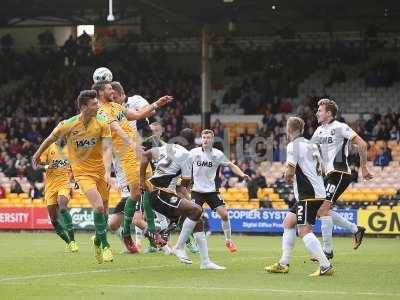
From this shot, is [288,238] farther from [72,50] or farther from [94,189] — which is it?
[72,50]

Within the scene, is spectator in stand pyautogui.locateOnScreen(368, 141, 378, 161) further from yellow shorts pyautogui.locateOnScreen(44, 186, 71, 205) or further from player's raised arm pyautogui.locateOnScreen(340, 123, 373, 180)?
player's raised arm pyautogui.locateOnScreen(340, 123, 373, 180)

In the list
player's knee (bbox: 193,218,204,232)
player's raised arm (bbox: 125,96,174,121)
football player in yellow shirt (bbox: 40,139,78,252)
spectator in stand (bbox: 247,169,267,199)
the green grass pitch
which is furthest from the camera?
spectator in stand (bbox: 247,169,267,199)

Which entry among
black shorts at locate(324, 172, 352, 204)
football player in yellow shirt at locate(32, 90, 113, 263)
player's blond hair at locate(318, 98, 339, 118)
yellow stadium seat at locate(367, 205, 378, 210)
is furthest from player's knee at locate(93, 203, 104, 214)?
yellow stadium seat at locate(367, 205, 378, 210)

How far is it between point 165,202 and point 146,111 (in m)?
1.51

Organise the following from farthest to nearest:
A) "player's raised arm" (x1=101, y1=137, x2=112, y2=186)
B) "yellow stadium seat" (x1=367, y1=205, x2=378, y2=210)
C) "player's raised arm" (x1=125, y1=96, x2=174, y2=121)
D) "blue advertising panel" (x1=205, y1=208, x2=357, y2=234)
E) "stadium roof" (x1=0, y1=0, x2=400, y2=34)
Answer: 1. "stadium roof" (x1=0, y1=0, x2=400, y2=34)
2. "blue advertising panel" (x1=205, y1=208, x2=357, y2=234)
3. "yellow stadium seat" (x1=367, y1=205, x2=378, y2=210)
4. "player's raised arm" (x1=101, y1=137, x2=112, y2=186)
5. "player's raised arm" (x1=125, y1=96, x2=174, y2=121)

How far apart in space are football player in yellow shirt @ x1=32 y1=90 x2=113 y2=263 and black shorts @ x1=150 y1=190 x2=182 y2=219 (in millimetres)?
815

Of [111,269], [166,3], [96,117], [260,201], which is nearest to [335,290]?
[111,269]

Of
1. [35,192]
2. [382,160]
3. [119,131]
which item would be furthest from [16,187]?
[119,131]

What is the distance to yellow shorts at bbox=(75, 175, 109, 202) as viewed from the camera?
14547 mm

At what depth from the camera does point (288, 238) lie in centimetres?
1334

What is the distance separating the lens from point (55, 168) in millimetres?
19656

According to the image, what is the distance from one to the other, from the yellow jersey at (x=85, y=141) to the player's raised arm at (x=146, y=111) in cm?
63

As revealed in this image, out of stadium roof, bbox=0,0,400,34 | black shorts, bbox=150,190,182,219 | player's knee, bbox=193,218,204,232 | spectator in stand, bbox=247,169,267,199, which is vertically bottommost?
spectator in stand, bbox=247,169,267,199

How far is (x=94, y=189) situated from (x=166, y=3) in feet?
76.1
